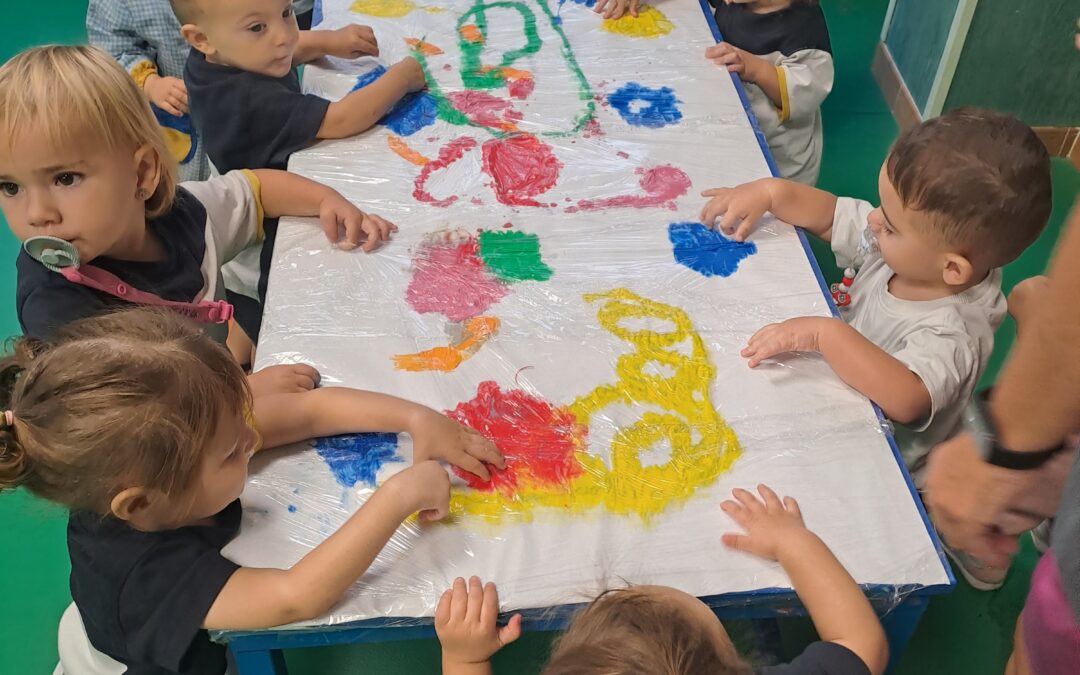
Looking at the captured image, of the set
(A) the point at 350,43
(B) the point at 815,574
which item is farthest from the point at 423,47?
(B) the point at 815,574

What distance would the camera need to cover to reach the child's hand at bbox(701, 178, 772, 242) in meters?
1.39

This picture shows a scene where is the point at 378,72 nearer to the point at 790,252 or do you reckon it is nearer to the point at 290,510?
the point at 790,252

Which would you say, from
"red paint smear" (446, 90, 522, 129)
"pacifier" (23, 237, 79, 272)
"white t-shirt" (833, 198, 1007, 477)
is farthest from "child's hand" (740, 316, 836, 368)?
"pacifier" (23, 237, 79, 272)

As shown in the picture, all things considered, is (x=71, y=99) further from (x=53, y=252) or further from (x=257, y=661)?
(x=257, y=661)

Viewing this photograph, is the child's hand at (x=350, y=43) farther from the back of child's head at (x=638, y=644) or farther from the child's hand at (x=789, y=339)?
the back of child's head at (x=638, y=644)

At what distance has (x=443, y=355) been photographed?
3.93 ft

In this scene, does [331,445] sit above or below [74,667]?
above

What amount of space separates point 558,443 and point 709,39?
1.16 m

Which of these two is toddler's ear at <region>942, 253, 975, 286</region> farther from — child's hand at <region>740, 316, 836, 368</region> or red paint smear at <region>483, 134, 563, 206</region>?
red paint smear at <region>483, 134, 563, 206</region>

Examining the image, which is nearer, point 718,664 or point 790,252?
point 718,664

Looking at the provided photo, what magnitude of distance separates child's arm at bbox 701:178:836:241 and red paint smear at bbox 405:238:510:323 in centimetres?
40

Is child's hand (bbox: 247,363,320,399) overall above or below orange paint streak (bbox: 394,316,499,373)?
above

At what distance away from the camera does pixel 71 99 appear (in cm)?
111

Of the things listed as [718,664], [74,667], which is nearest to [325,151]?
[74,667]
